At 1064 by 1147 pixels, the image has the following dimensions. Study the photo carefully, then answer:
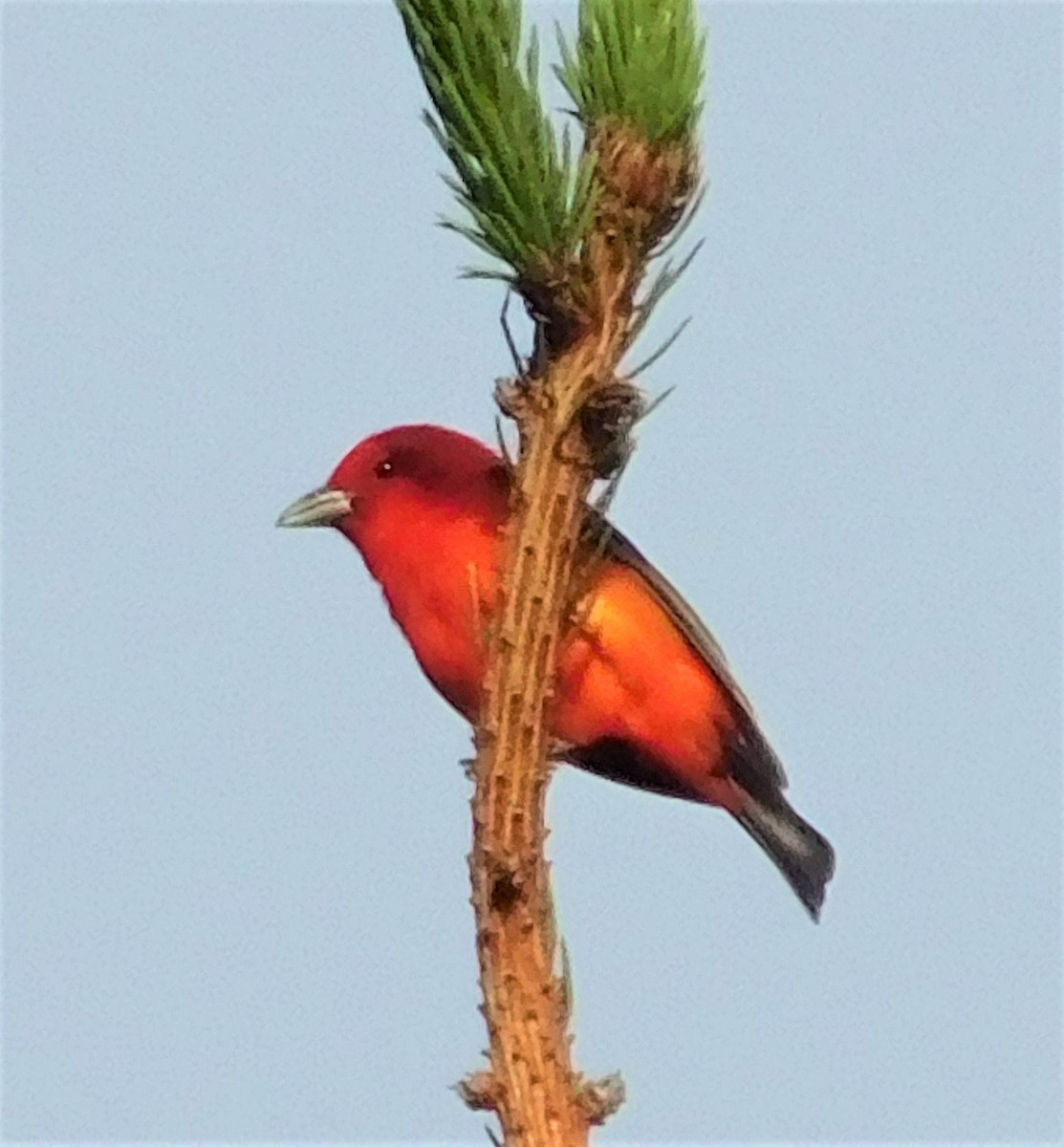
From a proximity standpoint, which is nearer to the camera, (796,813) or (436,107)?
(436,107)

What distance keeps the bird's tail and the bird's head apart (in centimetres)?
102

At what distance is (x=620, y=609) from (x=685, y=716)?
51 centimetres

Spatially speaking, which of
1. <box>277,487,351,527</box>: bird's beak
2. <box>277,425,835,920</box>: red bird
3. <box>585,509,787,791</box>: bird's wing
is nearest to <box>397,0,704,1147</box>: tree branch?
<box>585,509,787,791</box>: bird's wing

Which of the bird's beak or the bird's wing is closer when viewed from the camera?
the bird's wing

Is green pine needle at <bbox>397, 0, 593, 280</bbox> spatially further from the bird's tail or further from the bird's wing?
the bird's tail

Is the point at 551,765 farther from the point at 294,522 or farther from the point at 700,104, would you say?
the point at 294,522

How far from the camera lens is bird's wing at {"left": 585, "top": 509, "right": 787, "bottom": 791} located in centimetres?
362

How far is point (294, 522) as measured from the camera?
435 cm

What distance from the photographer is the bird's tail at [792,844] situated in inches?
169

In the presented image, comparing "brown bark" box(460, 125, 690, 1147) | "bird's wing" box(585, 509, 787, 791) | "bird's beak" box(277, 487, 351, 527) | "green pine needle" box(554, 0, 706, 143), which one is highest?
"bird's beak" box(277, 487, 351, 527)

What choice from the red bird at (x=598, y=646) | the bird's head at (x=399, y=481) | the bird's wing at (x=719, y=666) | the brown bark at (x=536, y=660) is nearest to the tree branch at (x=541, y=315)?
the brown bark at (x=536, y=660)

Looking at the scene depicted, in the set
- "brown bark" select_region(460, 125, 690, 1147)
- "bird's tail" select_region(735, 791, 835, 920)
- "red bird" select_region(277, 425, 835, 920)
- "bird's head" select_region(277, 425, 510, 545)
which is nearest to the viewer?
"brown bark" select_region(460, 125, 690, 1147)

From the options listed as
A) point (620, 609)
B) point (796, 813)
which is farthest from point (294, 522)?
point (796, 813)

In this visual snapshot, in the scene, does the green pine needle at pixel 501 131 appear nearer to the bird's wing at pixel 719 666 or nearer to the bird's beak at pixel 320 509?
the bird's wing at pixel 719 666
